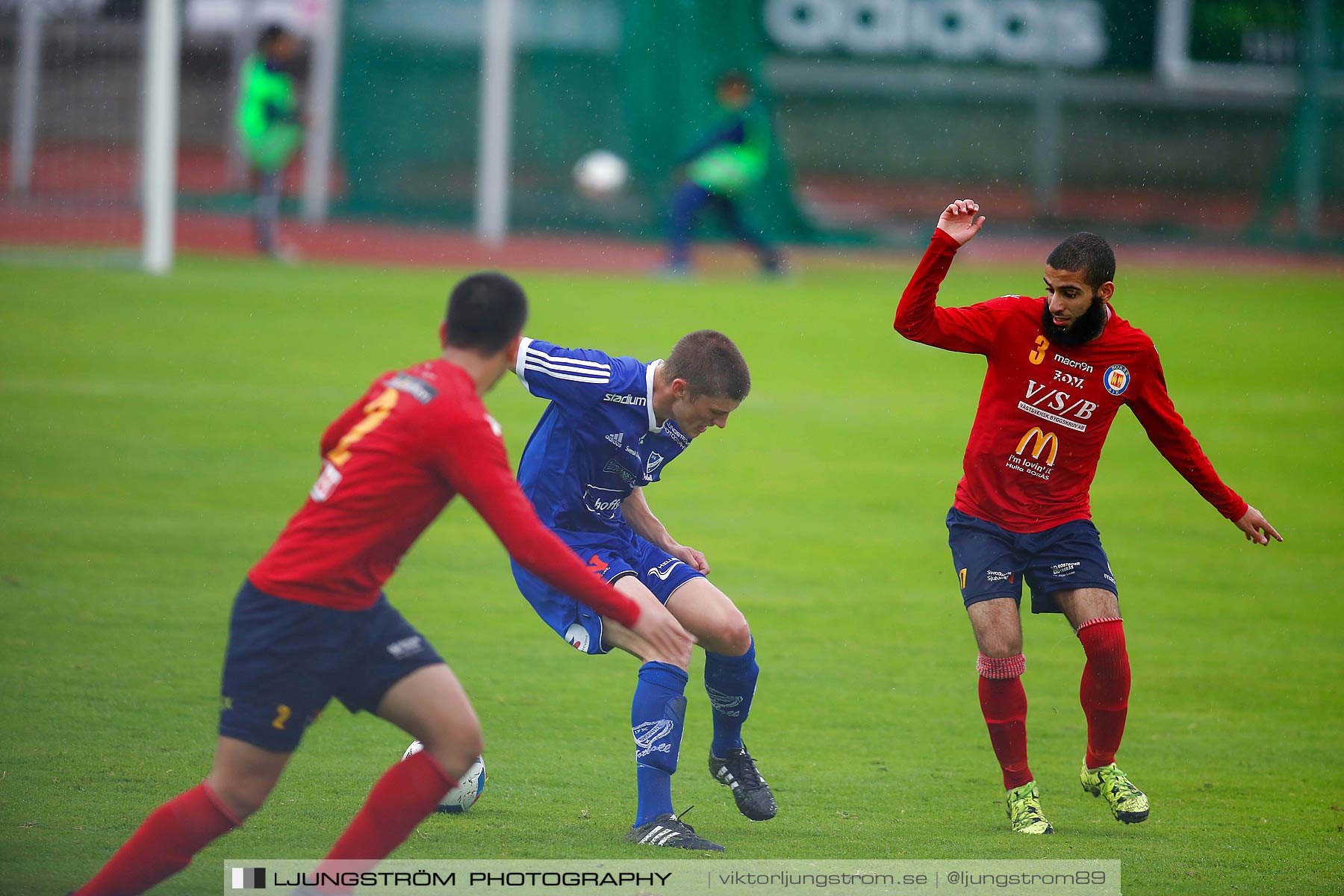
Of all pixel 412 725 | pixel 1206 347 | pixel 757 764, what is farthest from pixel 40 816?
pixel 1206 347

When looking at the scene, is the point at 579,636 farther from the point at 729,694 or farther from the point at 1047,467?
the point at 1047,467

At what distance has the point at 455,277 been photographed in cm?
1838

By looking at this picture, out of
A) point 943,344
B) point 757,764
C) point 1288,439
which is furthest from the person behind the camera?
point 1288,439

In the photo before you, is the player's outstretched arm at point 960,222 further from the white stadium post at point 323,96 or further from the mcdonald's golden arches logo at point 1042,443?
the white stadium post at point 323,96

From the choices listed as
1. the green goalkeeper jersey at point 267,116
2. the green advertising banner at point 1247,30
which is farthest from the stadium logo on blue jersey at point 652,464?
the green advertising banner at point 1247,30

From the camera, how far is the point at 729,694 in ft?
16.4

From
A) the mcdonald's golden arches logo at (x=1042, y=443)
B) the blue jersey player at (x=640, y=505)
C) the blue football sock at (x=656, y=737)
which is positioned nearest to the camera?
the blue football sock at (x=656, y=737)

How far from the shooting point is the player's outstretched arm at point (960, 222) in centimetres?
486

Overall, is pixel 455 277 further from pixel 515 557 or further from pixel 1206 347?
pixel 515 557

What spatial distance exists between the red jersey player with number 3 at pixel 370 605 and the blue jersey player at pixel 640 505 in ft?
3.43

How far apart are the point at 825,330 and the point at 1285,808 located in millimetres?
10999

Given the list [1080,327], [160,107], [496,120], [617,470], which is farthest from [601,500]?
[496,120]

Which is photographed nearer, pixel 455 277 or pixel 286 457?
pixel 286 457

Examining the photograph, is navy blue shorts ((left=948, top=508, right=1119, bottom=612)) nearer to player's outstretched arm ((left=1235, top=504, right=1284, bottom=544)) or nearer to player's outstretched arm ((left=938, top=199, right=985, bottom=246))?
player's outstretched arm ((left=1235, top=504, right=1284, bottom=544))
